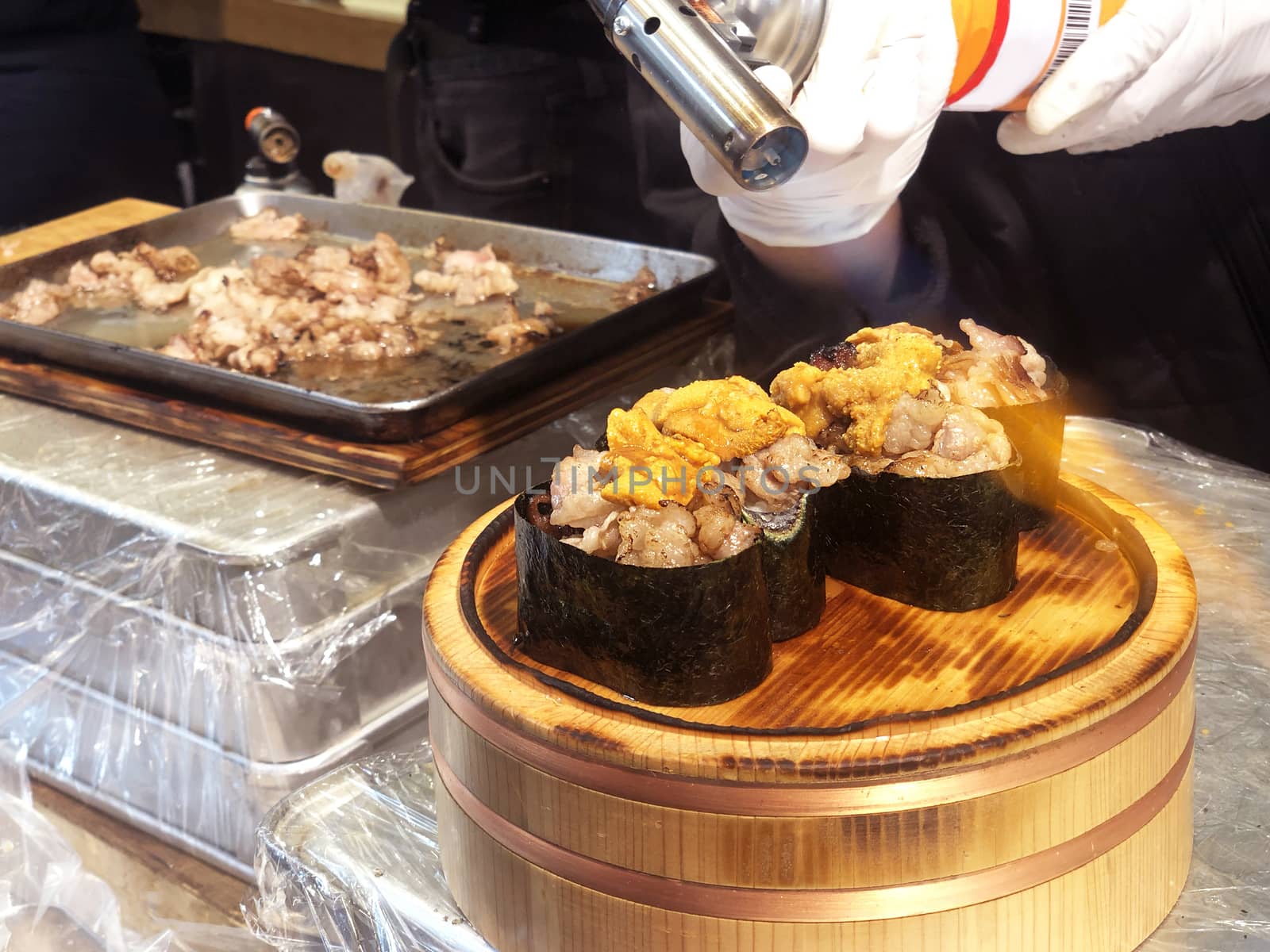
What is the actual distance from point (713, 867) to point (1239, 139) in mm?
2209

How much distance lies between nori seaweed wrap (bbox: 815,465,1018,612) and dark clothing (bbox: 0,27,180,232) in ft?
13.2

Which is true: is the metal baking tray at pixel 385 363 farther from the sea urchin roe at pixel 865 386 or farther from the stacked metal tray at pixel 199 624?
the sea urchin roe at pixel 865 386

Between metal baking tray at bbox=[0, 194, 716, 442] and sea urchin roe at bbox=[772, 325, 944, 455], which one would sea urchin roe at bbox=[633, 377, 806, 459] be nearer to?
sea urchin roe at bbox=[772, 325, 944, 455]

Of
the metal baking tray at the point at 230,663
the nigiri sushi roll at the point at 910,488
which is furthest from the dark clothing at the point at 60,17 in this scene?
the nigiri sushi roll at the point at 910,488

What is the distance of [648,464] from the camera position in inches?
48.8

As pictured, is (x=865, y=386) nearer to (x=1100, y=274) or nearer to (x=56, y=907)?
(x=56, y=907)

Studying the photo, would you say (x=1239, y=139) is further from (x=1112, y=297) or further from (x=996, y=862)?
(x=996, y=862)

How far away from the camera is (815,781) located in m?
1.01

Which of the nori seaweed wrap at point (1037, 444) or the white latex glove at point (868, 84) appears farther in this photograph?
the white latex glove at point (868, 84)

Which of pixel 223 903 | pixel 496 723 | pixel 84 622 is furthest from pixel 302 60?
pixel 496 723

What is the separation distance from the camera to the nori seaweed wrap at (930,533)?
130cm

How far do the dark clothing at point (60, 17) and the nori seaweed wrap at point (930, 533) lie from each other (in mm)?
4247

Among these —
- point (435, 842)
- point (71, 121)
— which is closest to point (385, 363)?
point (435, 842)

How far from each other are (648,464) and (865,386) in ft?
1.06
